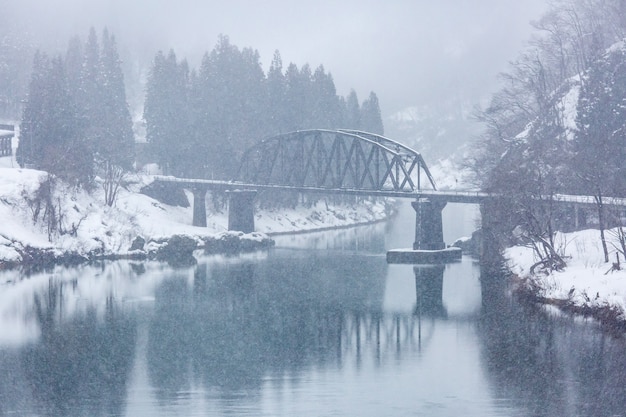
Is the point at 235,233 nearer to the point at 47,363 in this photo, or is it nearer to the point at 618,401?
the point at 47,363

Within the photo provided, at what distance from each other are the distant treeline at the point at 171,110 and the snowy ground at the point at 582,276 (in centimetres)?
4553

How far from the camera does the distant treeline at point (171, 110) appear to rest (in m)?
82.4

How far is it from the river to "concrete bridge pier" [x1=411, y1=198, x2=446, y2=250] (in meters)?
11.3

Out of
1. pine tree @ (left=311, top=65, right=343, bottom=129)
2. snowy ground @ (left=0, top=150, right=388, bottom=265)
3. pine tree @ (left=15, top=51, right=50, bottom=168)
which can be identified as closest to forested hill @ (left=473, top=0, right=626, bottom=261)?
pine tree @ (left=311, top=65, right=343, bottom=129)

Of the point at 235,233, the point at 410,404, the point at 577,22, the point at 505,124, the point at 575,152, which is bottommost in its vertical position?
the point at 410,404

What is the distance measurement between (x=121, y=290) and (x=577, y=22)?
54937 millimetres

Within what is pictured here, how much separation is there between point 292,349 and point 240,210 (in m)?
57.6

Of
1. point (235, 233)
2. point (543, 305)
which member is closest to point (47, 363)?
point (543, 305)

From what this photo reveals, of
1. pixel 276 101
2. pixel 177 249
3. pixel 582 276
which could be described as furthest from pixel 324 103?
pixel 582 276

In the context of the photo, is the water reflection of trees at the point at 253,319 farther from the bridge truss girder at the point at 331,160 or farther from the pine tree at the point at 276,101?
the pine tree at the point at 276,101

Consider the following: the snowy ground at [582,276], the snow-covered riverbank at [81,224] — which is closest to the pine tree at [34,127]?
the snow-covered riverbank at [81,224]

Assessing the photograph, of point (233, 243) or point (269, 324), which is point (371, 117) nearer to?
point (233, 243)

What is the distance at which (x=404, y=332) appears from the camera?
42.6 m

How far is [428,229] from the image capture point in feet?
247
